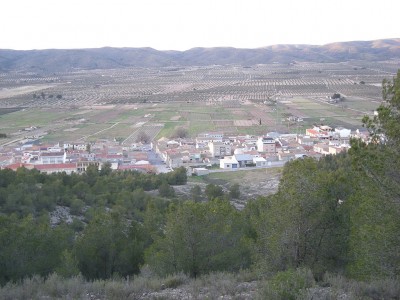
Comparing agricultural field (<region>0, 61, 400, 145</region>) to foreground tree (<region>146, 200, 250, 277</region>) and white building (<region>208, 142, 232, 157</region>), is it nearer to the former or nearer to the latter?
white building (<region>208, 142, 232, 157</region>)

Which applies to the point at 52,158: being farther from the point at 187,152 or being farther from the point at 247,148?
the point at 247,148

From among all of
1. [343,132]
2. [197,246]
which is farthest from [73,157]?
[197,246]

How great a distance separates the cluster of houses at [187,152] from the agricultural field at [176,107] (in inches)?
206

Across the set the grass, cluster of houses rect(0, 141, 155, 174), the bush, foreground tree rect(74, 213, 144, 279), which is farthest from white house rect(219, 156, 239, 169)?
the bush

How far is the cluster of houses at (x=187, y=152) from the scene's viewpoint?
121ft

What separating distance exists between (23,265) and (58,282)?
2536mm

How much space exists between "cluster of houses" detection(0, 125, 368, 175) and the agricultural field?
5.24m

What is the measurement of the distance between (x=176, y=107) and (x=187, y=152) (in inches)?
1293

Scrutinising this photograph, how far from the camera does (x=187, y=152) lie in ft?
132

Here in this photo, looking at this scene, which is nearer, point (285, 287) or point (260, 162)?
point (285, 287)

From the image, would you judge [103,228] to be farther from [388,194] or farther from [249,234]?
[388,194]

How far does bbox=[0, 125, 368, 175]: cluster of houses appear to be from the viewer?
3691 centimetres

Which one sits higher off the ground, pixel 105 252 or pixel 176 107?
pixel 105 252

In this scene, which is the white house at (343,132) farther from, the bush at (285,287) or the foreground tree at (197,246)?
the bush at (285,287)
